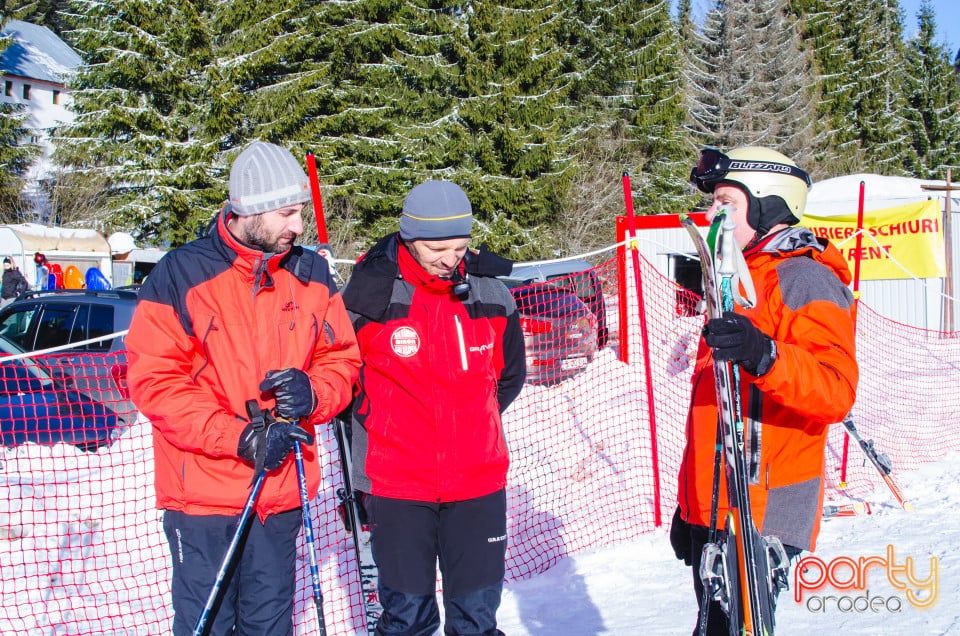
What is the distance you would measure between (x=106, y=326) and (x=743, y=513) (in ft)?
24.9

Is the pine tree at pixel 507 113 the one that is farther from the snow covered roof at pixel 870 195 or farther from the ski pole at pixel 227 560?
the ski pole at pixel 227 560

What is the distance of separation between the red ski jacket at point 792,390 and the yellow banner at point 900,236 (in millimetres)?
10570

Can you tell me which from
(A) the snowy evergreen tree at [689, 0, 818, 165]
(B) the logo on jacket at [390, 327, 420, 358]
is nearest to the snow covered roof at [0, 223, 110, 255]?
(B) the logo on jacket at [390, 327, 420, 358]

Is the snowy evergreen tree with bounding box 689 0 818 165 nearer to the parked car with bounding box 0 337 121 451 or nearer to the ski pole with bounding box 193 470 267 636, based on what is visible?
the parked car with bounding box 0 337 121 451

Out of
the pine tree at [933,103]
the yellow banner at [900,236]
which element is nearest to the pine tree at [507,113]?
the yellow banner at [900,236]

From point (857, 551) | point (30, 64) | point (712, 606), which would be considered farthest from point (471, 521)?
point (30, 64)

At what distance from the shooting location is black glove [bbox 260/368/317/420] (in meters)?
2.64

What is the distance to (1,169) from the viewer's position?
28.5 metres

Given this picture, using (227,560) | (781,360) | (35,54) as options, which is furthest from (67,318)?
(35,54)

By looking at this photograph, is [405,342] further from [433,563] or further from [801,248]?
[801,248]

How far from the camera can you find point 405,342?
2.90 metres

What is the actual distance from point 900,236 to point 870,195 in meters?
2.82
